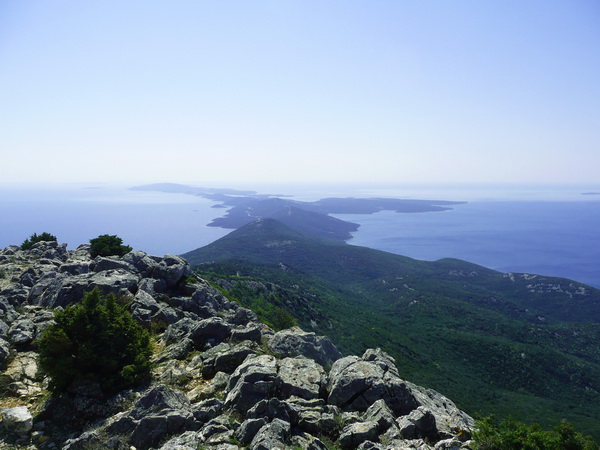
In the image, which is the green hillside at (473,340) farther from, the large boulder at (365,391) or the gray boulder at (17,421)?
the gray boulder at (17,421)

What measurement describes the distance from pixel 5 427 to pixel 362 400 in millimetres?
15205

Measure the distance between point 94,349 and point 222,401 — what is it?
677 cm

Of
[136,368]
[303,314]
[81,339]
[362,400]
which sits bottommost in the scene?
[303,314]

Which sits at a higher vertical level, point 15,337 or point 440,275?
point 15,337

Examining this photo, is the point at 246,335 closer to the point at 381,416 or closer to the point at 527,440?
the point at 381,416

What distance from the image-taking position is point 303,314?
7988 centimetres

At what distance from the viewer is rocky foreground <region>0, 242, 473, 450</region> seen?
12.2 metres

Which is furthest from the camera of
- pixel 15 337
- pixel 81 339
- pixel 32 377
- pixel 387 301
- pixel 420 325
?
pixel 387 301

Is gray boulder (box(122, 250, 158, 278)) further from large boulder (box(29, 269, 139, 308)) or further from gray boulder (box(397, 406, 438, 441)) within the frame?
gray boulder (box(397, 406, 438, 441))

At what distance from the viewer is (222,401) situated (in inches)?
577

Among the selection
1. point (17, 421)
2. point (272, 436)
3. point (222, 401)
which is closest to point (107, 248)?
point (17, 421)

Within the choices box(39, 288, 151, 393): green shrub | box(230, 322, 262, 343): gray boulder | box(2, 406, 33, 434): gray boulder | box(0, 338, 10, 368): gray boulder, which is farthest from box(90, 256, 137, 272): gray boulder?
box(2, 406, 33, 434): gray boulder

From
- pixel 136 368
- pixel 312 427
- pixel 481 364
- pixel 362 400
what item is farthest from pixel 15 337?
pixel 481 364

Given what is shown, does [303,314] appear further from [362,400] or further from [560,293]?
[560,293]
